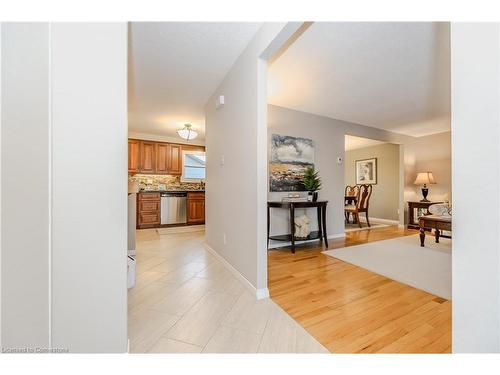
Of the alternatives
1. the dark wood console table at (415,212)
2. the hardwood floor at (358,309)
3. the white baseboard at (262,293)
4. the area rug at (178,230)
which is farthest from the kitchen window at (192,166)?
the dark wood console table at (415,212)

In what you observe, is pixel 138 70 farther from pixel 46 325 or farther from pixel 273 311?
pixel 273 311

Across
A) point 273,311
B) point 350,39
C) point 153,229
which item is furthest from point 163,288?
point 153,229

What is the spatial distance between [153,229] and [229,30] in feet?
13.9

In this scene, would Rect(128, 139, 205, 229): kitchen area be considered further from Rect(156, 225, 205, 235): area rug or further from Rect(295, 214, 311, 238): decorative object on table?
Rect(295, 214, 311, 238): decorative object on table

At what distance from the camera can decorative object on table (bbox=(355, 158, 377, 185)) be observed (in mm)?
6055

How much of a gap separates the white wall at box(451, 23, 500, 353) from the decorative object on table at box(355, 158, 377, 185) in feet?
19.9

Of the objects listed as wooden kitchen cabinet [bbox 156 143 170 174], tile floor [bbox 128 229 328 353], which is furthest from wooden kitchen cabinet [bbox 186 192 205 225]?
tile floor [bbox 128 229 328 353]

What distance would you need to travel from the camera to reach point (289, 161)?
3.50m

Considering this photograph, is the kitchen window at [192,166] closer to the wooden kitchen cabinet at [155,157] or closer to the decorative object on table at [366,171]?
the wooden kitchen cabinet at [155,157]

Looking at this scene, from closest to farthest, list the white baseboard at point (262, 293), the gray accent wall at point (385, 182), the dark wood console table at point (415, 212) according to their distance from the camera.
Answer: the white baseboard at point (262, 293), the dark wood console table at point (415, 212), the gray accent wall at point (385, 182)

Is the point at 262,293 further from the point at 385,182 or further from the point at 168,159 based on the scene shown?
the point at 385,182

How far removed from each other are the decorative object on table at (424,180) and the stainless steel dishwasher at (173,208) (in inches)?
213

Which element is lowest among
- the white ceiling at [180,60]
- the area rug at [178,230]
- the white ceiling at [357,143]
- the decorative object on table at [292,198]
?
the area rug at [178,230]

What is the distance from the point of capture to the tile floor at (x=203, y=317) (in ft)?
3.90
